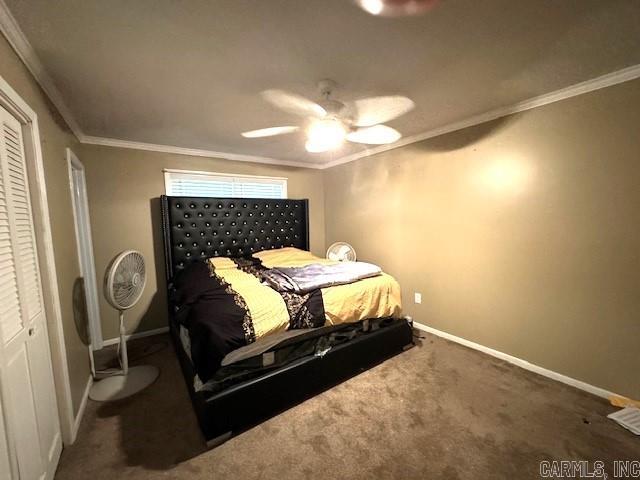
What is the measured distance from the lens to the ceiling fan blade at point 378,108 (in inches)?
78.2

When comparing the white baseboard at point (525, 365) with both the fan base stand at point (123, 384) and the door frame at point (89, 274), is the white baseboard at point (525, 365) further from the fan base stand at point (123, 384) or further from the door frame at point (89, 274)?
the door frame at point (89, 274)

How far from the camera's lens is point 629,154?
5.61 feet

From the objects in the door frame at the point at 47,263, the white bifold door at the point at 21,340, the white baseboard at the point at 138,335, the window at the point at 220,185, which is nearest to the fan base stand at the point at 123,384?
the door frame at the point at 47,263

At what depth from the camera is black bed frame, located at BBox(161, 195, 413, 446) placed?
5.14 ft

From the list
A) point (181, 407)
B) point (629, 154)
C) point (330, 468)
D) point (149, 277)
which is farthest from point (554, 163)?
point (149, 277)

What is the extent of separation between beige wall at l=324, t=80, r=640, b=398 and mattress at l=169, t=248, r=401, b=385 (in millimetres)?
861

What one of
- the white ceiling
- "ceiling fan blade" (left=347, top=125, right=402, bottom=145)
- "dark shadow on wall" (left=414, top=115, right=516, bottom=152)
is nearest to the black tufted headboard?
the white ceiling

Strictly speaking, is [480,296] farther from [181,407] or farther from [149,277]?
[149,277]

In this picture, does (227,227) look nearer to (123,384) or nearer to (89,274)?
(89,274)

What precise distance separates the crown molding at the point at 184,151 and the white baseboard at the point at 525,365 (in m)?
3.01

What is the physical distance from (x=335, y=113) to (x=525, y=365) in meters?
2.69

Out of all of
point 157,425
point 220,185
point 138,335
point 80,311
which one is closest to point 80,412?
point 157,425

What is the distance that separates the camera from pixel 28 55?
52.9 inches

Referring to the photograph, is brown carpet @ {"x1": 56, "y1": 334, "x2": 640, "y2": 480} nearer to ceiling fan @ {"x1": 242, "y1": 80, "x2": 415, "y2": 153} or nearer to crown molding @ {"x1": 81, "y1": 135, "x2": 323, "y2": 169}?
ceiling fan @ {"x1": 242, "y1": 80, "x2": 415, "y2": 153}
